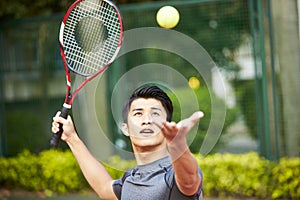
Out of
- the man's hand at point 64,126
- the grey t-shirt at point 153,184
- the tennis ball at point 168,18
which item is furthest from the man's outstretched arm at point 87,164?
the tennis ball at point 168,18

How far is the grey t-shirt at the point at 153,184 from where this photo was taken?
2.25 m

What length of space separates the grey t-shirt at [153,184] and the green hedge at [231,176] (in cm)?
412

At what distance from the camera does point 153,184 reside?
2.34 m

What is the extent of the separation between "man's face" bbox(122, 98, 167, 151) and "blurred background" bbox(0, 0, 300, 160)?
4.63 meters

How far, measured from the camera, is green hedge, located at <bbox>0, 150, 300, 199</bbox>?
20.8ft

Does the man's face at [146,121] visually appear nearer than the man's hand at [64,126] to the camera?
Yes

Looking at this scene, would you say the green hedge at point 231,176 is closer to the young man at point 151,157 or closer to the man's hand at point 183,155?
the young man at point 151,157

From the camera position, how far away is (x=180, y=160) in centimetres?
205

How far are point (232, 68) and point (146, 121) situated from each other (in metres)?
5.02

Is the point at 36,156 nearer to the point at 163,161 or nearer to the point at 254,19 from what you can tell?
the point at 254,19

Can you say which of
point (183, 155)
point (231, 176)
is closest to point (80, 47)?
point (183, 155)

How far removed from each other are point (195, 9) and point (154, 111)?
5212 mm

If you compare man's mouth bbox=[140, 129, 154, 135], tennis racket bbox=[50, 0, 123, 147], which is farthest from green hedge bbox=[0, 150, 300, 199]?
man's mouth bbox=[140, 129, 154, 135]

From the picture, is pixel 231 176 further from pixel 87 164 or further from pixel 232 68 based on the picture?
pixel 87 164
